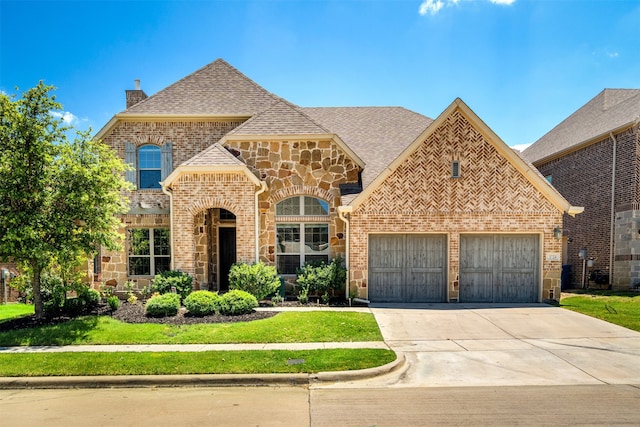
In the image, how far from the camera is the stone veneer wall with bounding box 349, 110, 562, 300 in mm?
11594

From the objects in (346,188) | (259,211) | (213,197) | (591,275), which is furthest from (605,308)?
(213,197)

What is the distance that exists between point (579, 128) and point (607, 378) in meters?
17.9

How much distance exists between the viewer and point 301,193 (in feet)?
42.0

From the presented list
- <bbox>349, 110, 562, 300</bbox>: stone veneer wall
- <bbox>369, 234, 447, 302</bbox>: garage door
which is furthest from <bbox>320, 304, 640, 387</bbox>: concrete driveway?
<bbox>349, 110, 562, 300</bbox>: stone veneer wall

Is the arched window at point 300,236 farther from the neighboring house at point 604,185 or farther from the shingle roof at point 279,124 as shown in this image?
the neighboring house at point 604,185

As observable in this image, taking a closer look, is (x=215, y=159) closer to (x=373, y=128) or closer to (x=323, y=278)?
(x=323, y=278)

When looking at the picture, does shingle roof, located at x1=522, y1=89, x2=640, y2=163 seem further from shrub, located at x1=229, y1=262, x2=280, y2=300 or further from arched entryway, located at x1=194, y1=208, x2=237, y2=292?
arched entryway, located at x1=194, y1=208, x2=237, y2=292

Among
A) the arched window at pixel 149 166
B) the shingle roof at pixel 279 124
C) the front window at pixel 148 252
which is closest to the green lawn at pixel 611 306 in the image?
the shingle roof at pixel 279 124

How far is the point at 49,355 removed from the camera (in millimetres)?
7168

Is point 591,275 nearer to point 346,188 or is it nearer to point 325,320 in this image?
point 346,188

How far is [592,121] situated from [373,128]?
12413mm

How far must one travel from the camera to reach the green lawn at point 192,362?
6246 mm

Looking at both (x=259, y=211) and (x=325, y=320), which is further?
(x=259, y=211)

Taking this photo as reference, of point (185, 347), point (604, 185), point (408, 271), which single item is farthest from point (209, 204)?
point (604, 185)
